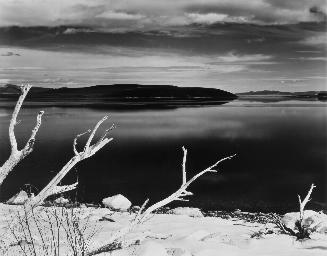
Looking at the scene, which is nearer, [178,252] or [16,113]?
[16,113]

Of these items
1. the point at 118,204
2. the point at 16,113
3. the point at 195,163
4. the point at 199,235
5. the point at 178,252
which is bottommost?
the point at 195,163

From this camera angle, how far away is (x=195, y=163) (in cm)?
2597

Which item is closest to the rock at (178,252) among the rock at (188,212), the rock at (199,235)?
the rock at (199,235)

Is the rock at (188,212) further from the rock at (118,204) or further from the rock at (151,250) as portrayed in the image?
the rock at (151,250)

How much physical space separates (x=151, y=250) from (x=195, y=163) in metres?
19.6

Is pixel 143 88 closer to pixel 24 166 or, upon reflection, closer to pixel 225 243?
pixel 24 166

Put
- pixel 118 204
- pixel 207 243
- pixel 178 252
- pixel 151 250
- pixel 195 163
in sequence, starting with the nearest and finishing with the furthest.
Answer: pixel 151 250 → pixel 178 252 → pixel 207 243 → pixel 118 204 → pixel 195 163

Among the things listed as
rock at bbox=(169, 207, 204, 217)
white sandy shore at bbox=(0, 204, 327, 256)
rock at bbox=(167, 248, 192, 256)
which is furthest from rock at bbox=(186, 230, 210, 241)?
rock at bbox=(169, 207, 204, 217)

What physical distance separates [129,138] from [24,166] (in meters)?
12.1

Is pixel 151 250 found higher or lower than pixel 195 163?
higher

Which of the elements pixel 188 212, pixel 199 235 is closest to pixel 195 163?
pixel 188 212

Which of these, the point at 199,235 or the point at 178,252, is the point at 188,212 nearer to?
the point at 199,235

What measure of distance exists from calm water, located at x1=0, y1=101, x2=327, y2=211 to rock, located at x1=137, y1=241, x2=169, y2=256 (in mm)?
5670

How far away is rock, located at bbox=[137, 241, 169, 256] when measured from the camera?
6371 mm
